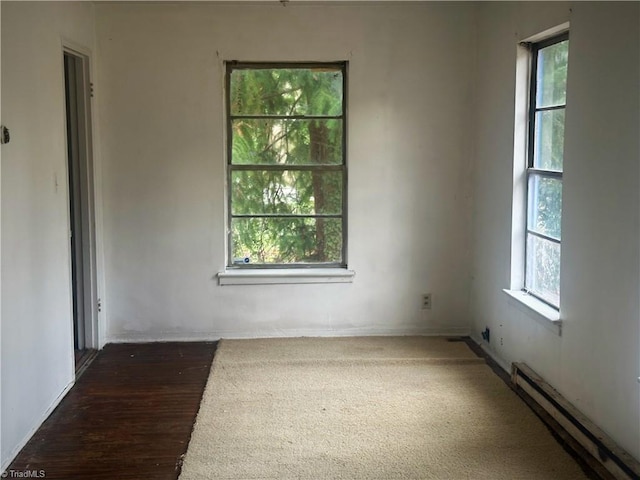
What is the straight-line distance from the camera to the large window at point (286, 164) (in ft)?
16.2

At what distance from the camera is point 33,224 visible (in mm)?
3479

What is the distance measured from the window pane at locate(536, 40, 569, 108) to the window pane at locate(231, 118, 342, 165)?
4.96 feet

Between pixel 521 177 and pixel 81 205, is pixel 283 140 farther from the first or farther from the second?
pixel 521 177

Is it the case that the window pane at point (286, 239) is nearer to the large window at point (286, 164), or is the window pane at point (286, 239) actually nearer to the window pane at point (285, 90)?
the large window at point (286, 164)

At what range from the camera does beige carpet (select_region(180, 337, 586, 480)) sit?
3080 mm

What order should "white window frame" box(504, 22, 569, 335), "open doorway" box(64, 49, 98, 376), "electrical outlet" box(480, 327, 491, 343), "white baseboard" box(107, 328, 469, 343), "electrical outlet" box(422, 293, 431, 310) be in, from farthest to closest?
"electrical outlet" box(422, 293, 431, 310), "white baseboard" box(107, 328, 469, 343), "electrical outlet" box(480, 327, 491, 343), "open doorway" box(64, 49, 98, 376), "white window frame" box(504, 22, 569, 335)

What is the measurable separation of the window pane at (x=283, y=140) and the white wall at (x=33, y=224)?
1317 mm

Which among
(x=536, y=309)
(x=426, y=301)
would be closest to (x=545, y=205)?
(x=536, y=309)

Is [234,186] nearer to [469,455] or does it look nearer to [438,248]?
[438,248]

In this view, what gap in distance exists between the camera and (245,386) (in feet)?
13.5

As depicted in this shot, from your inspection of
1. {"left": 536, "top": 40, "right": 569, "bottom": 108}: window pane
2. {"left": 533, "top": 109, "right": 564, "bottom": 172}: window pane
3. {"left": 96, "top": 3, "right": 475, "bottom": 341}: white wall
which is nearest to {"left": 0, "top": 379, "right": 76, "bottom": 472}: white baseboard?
{"left": 96, "top": 3, "right": 475, "bottom": 341}: white wall

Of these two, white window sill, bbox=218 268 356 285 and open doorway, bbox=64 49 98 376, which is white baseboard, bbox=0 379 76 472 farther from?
white window sill, bbox=218 268 356 285

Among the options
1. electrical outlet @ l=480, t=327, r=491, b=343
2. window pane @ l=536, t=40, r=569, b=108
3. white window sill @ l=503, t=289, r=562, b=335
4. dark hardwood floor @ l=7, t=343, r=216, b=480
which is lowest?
dark hardwood floor @ l=7, t=343, r=216, b=480

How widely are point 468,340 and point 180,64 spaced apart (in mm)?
2803
